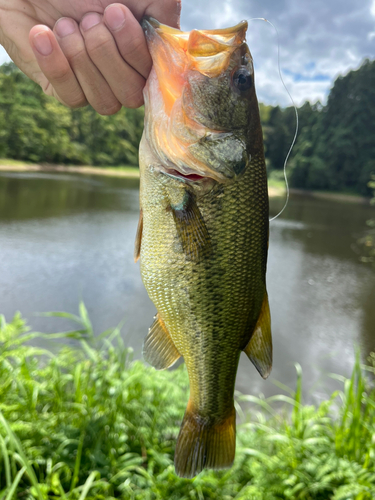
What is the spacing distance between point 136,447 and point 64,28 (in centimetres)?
304

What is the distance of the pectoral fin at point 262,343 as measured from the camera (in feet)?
4.67

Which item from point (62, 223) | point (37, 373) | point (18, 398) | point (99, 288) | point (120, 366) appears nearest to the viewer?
point (18, 398)

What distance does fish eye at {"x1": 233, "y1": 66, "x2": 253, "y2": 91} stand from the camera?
1.38m

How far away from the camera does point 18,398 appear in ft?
9.52

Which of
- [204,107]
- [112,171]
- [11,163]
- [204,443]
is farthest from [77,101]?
[112,171]

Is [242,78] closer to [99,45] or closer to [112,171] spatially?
[99,45]

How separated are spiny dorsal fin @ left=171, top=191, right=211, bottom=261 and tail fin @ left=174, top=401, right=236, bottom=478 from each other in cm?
73

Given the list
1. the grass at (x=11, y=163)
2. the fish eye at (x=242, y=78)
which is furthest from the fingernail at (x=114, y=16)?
the grass at (x=11, y=163)

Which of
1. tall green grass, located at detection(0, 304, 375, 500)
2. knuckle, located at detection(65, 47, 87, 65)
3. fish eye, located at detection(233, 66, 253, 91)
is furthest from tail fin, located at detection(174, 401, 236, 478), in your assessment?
knuckle, located at detection(65, 47, 87, 65)

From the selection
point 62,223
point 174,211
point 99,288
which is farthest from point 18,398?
point 62,223

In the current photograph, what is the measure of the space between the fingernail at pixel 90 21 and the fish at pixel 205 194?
200 mm

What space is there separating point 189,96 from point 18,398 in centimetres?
278

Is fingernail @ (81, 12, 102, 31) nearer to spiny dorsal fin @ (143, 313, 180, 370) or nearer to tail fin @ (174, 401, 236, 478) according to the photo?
spiny dorsal fin @ (143, 313, 180, 370)

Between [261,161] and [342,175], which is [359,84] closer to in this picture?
[342,175]
